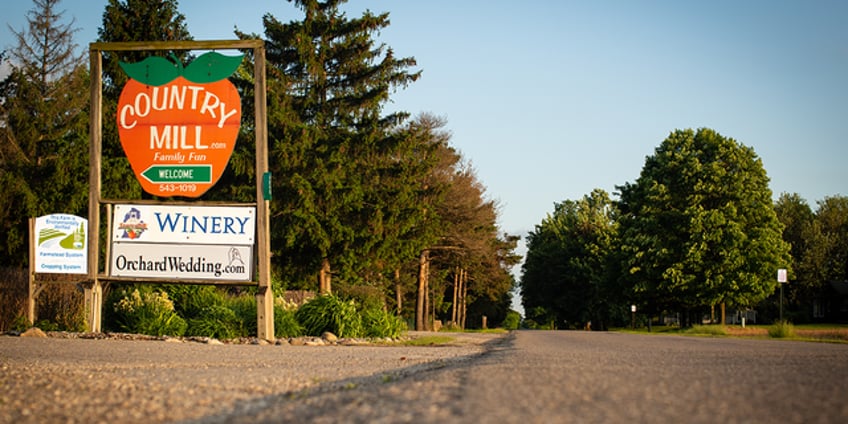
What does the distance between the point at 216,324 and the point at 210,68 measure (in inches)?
223

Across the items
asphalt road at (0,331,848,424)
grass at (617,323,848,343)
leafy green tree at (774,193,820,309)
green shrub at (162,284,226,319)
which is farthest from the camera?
leafy green tree at (774,193,820,309)

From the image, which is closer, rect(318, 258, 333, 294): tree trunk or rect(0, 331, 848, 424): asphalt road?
rect(0, 331, 848, 424): asphalt road

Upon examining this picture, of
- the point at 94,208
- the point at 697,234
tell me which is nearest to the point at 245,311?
the point at 94,208

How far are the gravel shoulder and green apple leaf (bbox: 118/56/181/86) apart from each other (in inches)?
265

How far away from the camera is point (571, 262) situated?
7325 centimetres

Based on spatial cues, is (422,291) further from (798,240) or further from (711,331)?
(798,240)

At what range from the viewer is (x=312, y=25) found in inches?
1296

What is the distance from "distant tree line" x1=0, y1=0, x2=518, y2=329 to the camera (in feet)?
95.4

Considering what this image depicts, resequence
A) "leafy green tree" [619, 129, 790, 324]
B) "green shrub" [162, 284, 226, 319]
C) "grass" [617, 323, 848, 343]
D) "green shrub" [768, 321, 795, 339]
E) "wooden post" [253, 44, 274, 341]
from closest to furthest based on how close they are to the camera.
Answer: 1. "wooden post" [253, 44, 274, 341]
2. "green shrub" [162, 284, 226, 319]
3. "grass" [617, 323, 848, 343]
4. "green shrub" [768, 321, 795, 339]
5. "leafy green tree" [619, 129, 790, 324]

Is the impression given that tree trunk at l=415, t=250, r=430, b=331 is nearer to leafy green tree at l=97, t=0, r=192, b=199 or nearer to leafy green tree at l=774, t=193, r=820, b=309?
leafy green tree at l=97, t=0, r=192, b=199

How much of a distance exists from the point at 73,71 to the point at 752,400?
36368 mm

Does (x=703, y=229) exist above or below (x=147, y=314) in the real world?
above

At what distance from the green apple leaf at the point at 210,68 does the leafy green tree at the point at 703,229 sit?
35138mm

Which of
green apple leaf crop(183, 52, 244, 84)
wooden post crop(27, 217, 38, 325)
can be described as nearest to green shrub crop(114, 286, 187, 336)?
wooden post crop(27, 217, 38, 325)
